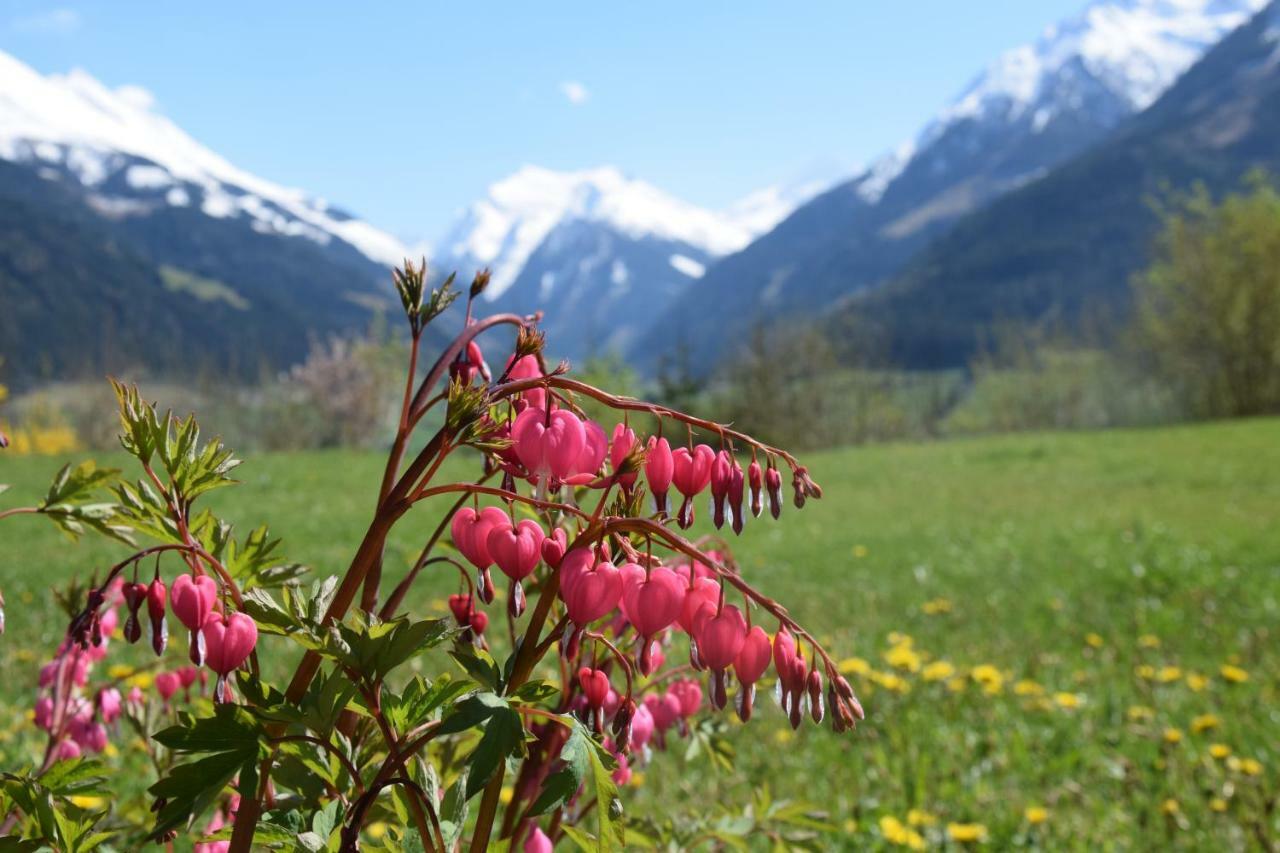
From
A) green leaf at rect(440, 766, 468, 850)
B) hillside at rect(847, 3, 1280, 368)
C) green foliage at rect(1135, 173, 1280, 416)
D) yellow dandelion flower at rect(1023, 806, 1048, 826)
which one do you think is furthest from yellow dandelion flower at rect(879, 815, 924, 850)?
hillside at rect(847, 3, 1280, 368)

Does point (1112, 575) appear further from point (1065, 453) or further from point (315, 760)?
point (1065, 453)

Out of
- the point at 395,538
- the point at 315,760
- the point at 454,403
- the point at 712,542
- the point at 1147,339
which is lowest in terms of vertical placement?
the point at 395,538

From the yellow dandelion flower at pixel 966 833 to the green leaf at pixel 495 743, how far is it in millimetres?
2566

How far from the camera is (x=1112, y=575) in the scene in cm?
752

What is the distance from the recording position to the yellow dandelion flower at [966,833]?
2.85 m

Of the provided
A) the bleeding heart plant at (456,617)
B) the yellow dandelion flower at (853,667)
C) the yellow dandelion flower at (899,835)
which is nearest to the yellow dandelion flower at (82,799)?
the bleeding heart plant at (456,617)

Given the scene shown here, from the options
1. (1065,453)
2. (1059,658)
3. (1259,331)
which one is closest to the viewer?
(1059,658)

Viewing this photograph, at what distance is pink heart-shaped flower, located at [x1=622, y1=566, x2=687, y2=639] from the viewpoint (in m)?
0.84

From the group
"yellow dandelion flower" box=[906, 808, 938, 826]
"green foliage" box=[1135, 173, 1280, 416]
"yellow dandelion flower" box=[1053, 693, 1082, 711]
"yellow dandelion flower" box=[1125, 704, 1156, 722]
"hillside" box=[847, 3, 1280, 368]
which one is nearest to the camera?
"yellow dandelion flower" box=[906, 808, 938, 826]

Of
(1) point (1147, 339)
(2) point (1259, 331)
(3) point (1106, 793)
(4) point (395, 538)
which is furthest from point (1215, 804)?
(1) point (1147, 339)

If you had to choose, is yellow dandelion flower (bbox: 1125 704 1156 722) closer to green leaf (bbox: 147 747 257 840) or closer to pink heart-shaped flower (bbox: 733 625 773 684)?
pink heart-shaped flower (bbox: 733 625 773 684)

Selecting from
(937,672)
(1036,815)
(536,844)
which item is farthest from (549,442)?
(937,672)

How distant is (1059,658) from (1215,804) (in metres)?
2.39

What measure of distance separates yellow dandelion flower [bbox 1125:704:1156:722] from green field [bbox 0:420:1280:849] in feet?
0.07
